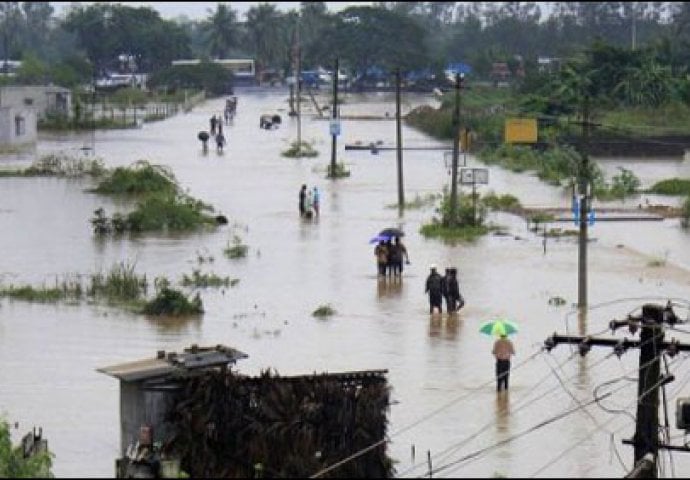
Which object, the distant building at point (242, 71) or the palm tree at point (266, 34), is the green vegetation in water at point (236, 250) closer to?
the distant building at point (242, 71)

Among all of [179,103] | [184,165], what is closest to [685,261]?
[184,165]

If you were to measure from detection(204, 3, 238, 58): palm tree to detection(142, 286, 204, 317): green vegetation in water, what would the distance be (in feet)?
399

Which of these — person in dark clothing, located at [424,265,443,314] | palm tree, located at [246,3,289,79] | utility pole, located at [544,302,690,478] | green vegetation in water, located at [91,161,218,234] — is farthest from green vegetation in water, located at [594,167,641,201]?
palm tree, located at [246,3,289,79]

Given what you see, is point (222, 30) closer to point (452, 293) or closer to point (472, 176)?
point (472, 176)

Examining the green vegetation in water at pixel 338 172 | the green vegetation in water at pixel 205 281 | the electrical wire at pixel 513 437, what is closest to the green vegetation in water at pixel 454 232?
the green vegetation in water at pixel 205 281

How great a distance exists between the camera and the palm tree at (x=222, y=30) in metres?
148

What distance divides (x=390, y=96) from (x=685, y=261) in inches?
3134

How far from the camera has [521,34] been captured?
499 ft

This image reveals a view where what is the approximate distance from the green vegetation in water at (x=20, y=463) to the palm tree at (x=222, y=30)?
13288cm

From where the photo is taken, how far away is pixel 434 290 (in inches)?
1043

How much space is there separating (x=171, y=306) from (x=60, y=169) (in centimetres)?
2470

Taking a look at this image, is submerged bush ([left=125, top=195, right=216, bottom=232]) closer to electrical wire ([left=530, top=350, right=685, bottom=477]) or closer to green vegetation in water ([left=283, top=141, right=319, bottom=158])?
electrical wire ([left=530, top=350, right=685, bottom=477])

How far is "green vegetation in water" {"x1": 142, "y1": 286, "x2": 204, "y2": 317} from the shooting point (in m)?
26.7

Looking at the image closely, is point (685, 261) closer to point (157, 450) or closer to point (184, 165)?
point (157, 450)
